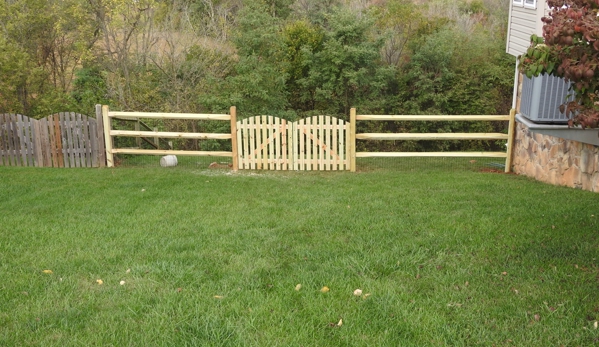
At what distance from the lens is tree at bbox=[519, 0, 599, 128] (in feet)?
9.72

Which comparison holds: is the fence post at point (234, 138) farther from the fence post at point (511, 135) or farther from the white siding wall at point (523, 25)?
the white siding wall at point (523, 25)

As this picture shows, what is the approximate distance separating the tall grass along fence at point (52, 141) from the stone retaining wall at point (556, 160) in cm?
865

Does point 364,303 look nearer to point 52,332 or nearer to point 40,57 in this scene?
point 52,332

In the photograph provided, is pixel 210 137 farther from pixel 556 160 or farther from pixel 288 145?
pixel 556 160

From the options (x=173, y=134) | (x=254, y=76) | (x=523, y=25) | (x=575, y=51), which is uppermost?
(x=523, y=25)

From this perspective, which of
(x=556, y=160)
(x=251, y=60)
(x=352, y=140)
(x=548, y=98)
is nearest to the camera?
(x=548, y=98)

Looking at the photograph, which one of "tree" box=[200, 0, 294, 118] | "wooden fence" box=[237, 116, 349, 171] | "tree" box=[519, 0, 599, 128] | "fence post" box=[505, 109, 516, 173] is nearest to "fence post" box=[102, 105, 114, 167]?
"wooden fence" box=[237, 116, 349, 171]

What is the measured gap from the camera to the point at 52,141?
34.8 feet

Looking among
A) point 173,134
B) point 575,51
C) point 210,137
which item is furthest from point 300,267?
point 173,134

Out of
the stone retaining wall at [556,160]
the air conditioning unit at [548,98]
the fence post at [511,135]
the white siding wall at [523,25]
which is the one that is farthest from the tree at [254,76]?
the air conditioning unit at [548,98]

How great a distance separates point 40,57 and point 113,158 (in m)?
7.98

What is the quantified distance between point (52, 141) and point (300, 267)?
8087 mm

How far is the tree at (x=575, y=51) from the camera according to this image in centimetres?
296

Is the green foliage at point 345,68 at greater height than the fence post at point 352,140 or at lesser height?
greater
